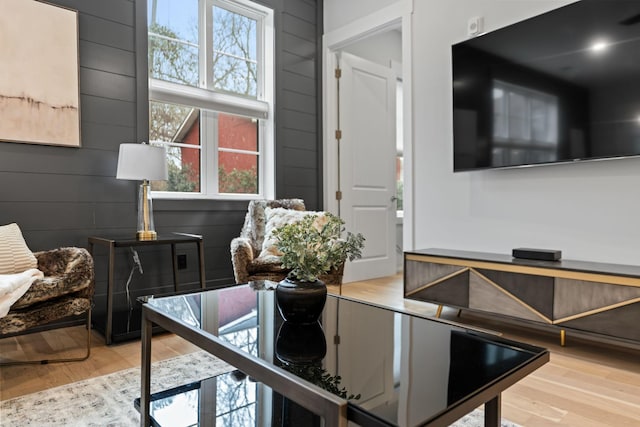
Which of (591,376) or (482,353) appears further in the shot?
(591,376)

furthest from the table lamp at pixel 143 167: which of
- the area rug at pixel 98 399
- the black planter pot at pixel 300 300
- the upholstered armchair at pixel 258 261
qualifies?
the black planter pot at pixel 300 300

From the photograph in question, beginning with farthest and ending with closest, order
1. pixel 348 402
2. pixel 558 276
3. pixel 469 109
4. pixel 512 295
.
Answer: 1. pixel 469 109
2. pixel 512 295
3. pixel 558 276
4. pixel 348 402

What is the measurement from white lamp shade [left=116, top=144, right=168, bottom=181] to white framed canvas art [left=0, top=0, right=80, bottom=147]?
38cm

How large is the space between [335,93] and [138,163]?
2264 mm

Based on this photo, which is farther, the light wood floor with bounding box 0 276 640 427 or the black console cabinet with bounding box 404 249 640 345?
the black console cabinet with bounding box 404 249 640 345

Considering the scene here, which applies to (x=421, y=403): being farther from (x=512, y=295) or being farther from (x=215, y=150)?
(x=215, y=150)

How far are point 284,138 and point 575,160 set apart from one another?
7.92 ft

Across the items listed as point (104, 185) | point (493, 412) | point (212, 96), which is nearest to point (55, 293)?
point (104, 185)

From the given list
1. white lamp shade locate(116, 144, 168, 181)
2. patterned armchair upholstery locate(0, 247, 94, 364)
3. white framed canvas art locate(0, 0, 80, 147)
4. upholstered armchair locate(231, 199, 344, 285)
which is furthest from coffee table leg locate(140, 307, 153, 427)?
white framed canvas art locate(0, 0, 80, 147)

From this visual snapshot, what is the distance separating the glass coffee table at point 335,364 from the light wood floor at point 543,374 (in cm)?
66

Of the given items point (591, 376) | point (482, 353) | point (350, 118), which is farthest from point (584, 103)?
point (350, 118)

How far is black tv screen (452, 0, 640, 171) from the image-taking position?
2.30 m

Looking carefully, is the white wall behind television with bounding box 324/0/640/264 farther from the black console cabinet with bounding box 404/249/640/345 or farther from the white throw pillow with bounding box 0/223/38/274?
the white throw pillow with bounding box 0/223/38/274

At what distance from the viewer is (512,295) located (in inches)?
96.1
